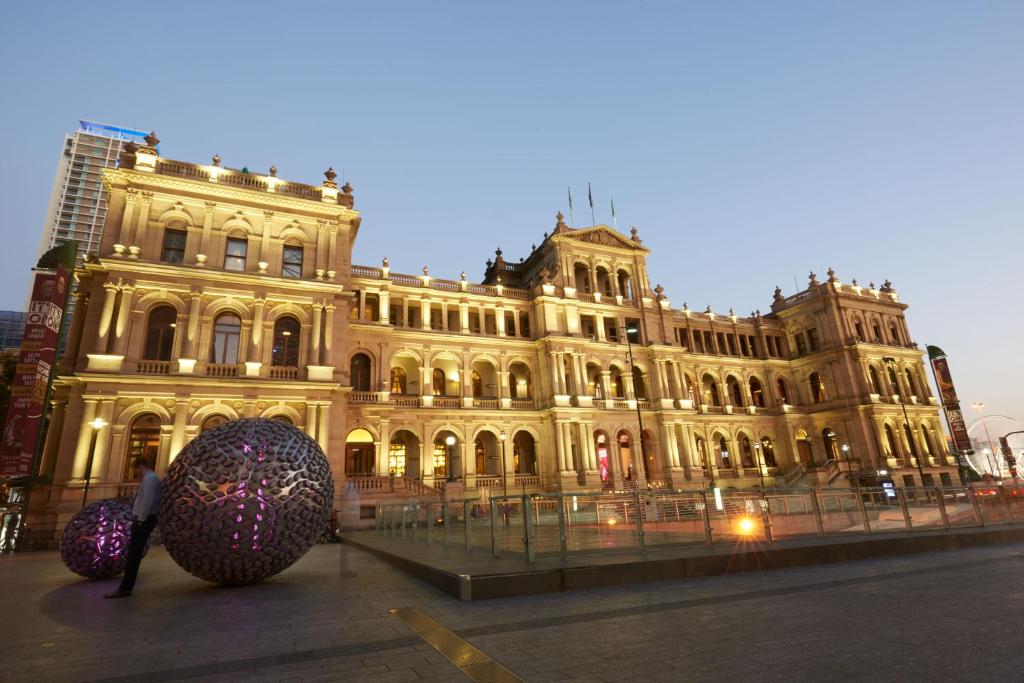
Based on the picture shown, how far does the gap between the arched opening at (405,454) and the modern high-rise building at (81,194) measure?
74554 mm

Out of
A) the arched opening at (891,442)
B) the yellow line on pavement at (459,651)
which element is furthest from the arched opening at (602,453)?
the yellow line on pavement at (459,651)

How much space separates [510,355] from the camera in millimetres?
35906

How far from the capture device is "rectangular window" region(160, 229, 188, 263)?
2488cm

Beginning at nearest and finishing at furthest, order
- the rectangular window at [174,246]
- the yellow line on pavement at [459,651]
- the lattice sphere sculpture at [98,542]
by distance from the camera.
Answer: the yellow line on pavement at [459,651] → the lattice sphere sculpture at [98,542] → the rectangular window at [174,246]

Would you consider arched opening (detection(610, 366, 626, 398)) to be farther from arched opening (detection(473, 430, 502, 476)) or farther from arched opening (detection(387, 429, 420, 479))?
arched opening (detection(387, 429, 420, 479))

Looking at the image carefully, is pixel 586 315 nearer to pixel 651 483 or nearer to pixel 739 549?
pixel 651 483

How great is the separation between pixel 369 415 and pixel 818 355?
134 ft

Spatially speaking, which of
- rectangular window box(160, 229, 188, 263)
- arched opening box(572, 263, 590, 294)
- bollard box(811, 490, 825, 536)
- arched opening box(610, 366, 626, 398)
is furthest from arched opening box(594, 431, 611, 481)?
rectangular window box(160, 229, 188, 263)

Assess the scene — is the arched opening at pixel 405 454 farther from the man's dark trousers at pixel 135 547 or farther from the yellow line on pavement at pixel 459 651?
the yellow line on pavement at pixel 459 651

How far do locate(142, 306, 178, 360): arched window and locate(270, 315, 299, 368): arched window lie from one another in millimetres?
4434

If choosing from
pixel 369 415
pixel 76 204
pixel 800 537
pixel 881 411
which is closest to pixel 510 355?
pixel 369 415

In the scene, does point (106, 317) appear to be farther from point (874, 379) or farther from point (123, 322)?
point (874, 379)

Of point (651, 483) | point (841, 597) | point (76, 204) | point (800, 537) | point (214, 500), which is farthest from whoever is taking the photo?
point (76, 204)

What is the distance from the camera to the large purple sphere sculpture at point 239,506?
7438mm
